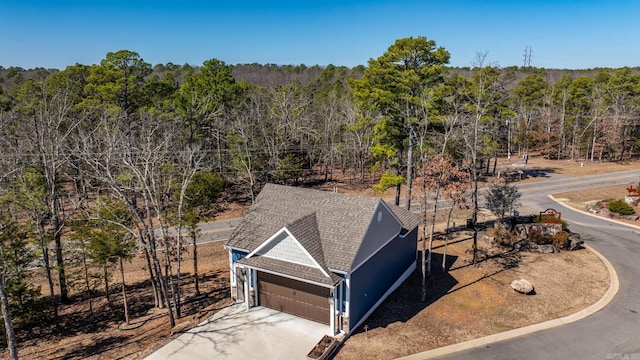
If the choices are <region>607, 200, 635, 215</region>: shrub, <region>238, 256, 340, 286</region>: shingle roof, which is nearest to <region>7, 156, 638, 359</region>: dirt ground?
<region>238, 256, 340, 286</region>: shingle roof

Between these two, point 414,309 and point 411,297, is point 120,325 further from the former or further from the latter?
point 411,297

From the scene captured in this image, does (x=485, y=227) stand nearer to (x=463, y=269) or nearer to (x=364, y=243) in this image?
(x=463, y=269)

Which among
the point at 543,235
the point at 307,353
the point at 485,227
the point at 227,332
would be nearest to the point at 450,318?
the point at 307,353

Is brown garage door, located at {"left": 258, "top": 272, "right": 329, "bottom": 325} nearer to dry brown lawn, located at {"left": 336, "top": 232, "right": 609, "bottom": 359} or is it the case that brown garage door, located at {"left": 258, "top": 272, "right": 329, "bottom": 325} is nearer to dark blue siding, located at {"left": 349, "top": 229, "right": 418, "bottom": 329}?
dark blue siding, located at {"left": 349, "top": 229, "right": 418, "bottom": 329}

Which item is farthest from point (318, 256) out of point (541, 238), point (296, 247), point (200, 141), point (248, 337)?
point (200, 141)

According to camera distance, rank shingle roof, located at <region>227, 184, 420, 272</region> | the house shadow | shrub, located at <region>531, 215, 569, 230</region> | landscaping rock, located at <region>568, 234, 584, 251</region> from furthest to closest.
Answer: shrub, located at <region>531, 215, 569, 230</region>, landscaping rock, located at <region>568, 234, 584, 251</region>, the house shadow, shingle roof, located at <region>227, 184, 420, 272</region>
